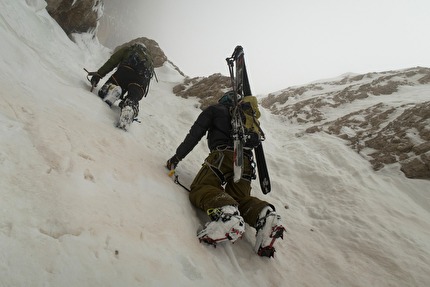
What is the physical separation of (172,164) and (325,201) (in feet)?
11.0

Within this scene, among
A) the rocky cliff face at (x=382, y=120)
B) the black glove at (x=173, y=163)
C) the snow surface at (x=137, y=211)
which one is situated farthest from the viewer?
the rocky cliff face at (x=382, y=120)

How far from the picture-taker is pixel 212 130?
4.20 m

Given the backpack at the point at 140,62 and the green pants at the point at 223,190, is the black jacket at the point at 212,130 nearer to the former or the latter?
the green pants at the point at 223,190

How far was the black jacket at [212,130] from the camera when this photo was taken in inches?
158

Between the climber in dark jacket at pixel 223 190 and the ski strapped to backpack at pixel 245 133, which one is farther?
the ski strapped to backpack at pixel 245 133

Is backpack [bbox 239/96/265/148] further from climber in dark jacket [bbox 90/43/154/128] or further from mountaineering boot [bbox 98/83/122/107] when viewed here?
mountaineering boot [bbox 98/83/122/107]

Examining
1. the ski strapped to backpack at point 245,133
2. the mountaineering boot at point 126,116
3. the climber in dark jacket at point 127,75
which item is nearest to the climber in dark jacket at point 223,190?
the ski strapped to backpack at point 245,133

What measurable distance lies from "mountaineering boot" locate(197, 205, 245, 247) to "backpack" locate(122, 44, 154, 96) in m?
4.50

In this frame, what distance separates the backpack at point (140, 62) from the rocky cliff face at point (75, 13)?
7811 millimetres

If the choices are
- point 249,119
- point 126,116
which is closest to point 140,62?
point 126,116

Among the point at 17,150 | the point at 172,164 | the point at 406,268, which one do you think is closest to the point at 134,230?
the point at 17,150

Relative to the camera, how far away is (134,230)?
7.22ft

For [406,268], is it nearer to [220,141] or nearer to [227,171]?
[227,171]

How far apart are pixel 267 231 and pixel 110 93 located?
4569mm
